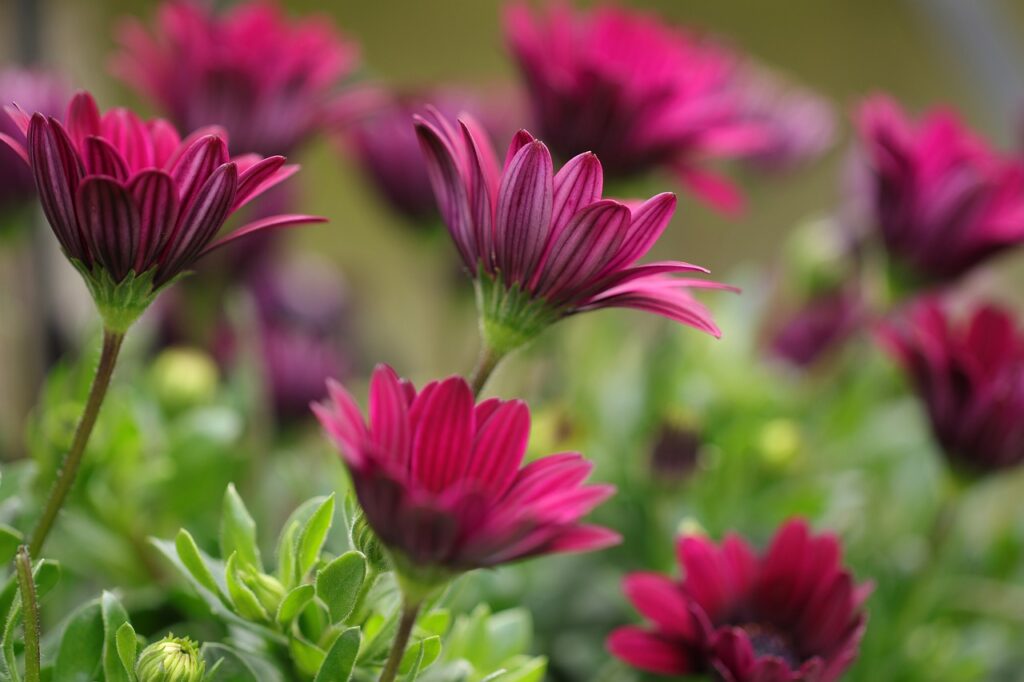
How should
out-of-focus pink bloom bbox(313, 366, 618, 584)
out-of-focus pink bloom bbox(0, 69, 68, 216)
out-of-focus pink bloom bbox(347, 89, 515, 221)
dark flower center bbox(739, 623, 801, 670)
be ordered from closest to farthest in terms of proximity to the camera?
1. out-of-focus pink bloom bbox(313, 366, 618, 584)
2. dark flower center bbox(739, 623, 801, 670)
3. out-of-focus pink bloom bbox(0, 69, 68, 216)
4. out-of-focus pink bloom bbox(347, 89, 515, 221)

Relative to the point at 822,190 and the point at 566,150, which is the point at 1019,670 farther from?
the point at 822,190

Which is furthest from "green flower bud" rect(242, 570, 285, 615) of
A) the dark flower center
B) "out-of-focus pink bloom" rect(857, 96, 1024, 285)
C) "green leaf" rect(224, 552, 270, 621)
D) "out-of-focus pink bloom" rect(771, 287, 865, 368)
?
"out-of-focus pink bloom" rect(771, 287, 865, 368)

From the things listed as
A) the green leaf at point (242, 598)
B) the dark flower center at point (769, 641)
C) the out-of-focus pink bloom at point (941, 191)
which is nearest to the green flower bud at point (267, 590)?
the green leaf at point (242, 598)

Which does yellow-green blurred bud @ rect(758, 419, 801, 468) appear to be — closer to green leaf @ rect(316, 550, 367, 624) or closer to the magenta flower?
the magenta flower

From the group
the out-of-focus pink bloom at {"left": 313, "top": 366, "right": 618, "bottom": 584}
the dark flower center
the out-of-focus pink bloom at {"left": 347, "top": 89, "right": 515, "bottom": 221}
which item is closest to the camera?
the out-of-focus pink bloom at {"left": 313, "top": 366, "right": 618, "bottom": 584}

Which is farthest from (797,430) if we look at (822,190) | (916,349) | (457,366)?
(822,190)

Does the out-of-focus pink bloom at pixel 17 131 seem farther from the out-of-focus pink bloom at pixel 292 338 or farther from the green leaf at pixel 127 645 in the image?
the green leaf at pixel 127 645

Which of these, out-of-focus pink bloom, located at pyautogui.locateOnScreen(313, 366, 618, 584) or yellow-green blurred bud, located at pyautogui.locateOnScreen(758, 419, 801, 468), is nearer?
out-of-focus pink bloom, located at pyautogui.locateOnScreen(313, 366, 618, 584)
